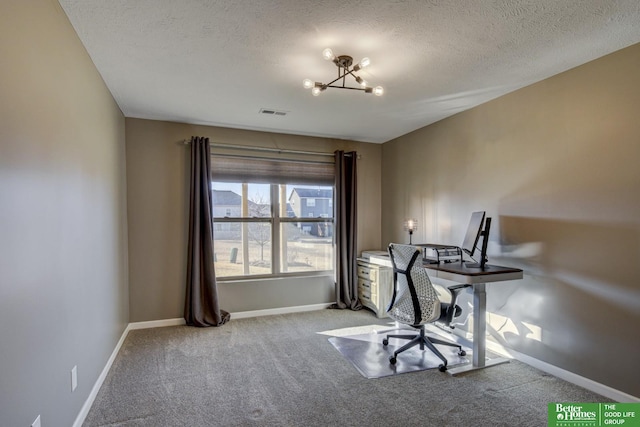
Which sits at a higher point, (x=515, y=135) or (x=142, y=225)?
(x=515, y=135)

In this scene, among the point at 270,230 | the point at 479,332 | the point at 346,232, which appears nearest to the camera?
the point at 479,332

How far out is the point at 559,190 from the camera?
278 centimetres

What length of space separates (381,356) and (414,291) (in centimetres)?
78

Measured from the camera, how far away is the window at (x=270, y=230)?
4473 mm

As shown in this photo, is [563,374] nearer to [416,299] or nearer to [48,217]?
[416,299]

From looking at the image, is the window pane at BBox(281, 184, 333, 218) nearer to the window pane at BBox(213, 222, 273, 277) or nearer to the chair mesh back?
the window pane at BBox(213, 222, 273, 277)

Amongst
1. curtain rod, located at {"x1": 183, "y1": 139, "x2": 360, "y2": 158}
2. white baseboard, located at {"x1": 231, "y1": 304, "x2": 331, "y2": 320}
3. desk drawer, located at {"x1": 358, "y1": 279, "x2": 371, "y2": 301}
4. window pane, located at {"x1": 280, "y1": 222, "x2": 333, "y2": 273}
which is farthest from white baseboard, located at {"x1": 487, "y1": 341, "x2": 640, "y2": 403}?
curtain rod, located at {"x1": 183, "y1": 139, "x2": 360, "y2": 158}

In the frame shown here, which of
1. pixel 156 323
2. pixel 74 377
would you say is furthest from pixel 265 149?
pixel 74 377

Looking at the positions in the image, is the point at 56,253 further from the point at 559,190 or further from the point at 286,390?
the point at 559,190

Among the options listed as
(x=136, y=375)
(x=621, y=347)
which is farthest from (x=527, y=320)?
(x=136, y=375)

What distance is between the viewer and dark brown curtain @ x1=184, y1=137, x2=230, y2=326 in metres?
4.09

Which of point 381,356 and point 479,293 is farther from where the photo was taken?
point 381,356

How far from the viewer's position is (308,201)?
494 cm

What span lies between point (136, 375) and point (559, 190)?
12.9 ft
